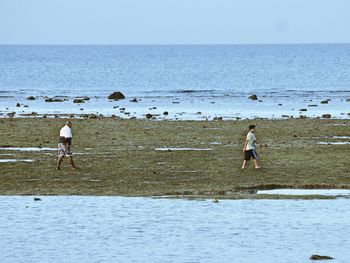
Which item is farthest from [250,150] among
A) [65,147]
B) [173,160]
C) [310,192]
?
[65,147]

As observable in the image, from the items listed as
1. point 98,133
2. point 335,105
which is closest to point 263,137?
point 98,133

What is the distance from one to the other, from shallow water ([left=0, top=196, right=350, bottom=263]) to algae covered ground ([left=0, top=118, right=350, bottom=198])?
1.81 metres

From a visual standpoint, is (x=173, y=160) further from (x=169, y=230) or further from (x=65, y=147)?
(x=169, y=230)

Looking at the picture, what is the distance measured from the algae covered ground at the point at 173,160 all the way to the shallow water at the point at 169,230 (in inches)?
71.3

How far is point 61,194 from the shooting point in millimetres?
32969

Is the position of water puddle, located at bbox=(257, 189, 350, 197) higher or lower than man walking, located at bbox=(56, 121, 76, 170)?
lower

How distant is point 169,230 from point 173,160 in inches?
532

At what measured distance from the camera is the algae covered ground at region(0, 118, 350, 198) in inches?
1347

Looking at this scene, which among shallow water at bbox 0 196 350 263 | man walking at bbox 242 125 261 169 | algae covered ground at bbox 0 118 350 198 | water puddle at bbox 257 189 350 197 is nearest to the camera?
shallow water at bbox 0 196 350 263

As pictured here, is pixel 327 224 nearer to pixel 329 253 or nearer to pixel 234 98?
pixel 329 253

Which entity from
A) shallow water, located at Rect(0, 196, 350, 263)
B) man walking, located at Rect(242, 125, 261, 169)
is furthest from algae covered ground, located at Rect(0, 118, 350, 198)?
shallow water, located at Rect(0, 196, 350, 263)

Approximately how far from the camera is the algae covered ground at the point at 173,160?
3422 centimetres

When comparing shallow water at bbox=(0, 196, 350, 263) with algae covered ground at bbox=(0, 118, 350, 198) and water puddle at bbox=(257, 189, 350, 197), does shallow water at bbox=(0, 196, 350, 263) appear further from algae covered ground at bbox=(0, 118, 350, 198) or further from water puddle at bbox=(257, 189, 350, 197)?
algae covered ground at bbox=(0, 118, 350, 198)

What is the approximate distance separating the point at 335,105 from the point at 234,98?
2045 cm
